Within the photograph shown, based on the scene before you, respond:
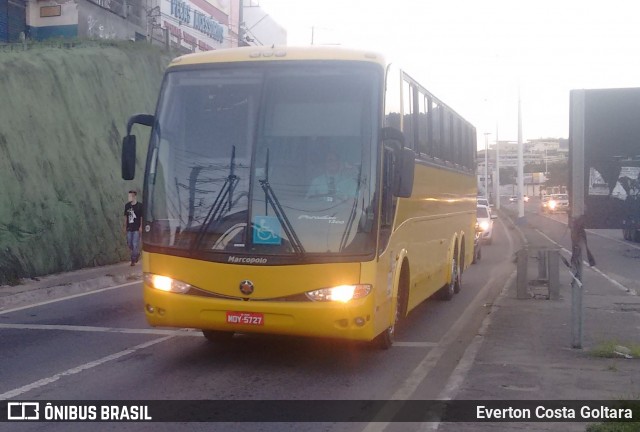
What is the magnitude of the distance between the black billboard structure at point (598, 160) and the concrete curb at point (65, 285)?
29.6 feet

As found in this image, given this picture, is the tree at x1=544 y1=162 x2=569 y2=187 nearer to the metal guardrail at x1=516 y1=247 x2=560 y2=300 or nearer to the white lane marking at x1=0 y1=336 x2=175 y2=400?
the metal guardrail at x1=516 y1=247 x2=560 y2=300

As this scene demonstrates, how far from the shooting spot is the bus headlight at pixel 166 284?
27.3 feet

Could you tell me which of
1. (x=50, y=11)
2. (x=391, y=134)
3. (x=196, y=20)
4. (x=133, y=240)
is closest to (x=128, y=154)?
(x=391, y=134)

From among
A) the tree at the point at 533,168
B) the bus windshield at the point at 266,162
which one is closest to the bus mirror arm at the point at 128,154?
the bus windshield at the point at 266,162

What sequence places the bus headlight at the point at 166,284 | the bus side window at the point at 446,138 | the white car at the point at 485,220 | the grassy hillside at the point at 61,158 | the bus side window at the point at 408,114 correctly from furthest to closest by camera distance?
the white car at the point at 485,220, the grassy hillside at the point at 61,158, the bus side window at the point at 446,138, the bus side window at the point at 408,114, the bus headlight at the point at 166,284

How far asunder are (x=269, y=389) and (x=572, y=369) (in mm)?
3263

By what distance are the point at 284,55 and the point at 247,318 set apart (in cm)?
284

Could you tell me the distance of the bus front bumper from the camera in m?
8.02

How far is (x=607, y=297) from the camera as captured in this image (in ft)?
51.0

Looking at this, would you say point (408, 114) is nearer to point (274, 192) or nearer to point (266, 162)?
point (266, 162)

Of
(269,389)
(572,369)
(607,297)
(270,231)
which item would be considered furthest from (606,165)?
(607,297)

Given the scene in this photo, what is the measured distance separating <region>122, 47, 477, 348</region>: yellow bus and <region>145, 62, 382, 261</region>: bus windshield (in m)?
0.01

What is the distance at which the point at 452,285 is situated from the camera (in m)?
15.1

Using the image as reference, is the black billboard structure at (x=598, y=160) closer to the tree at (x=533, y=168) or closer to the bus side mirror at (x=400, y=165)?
the bus side mirror at (x=400, y=165)
